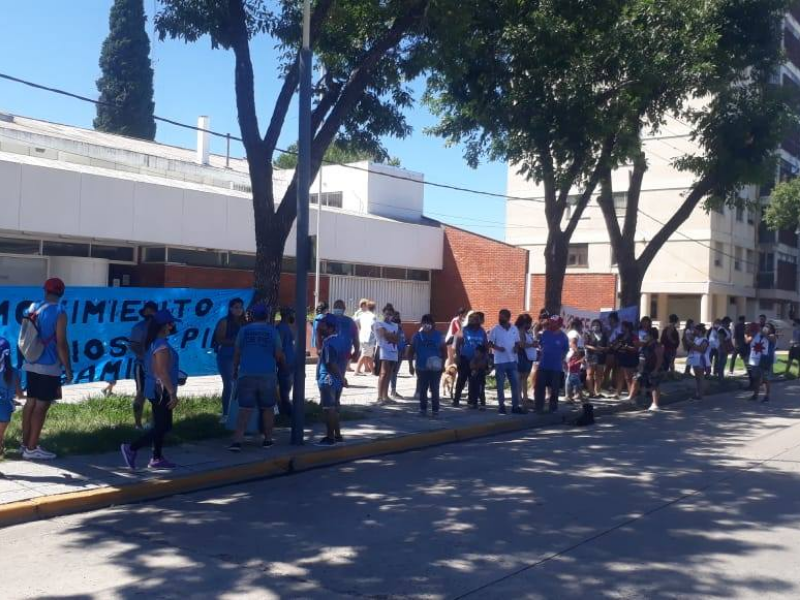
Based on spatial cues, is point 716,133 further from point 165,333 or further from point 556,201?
point 165,333

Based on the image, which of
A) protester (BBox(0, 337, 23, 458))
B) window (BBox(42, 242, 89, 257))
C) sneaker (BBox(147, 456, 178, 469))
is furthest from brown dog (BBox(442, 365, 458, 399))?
window (BBox(42, 242, 89, 257))

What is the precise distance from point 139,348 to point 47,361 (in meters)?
1.81

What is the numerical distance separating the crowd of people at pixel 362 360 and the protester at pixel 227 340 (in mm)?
16

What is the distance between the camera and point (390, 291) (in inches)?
1292

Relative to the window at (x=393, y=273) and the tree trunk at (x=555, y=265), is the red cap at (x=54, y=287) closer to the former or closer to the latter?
the tree trunk at (x=555, y=265)

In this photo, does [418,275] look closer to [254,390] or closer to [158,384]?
[254,390]

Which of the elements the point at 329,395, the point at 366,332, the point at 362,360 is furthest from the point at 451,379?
the point at 329,395

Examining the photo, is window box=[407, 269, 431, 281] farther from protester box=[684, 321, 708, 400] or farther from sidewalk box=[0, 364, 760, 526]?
sidewalk box=[0, 364, 760, 526]

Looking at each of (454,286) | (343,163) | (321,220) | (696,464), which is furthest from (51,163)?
(696,464)

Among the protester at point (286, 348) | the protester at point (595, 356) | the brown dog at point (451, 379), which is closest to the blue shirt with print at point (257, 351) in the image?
the protester at point (286, 348)

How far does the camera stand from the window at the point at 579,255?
4509 cm

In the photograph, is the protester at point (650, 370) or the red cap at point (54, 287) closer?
the red cap at point (54, 287)

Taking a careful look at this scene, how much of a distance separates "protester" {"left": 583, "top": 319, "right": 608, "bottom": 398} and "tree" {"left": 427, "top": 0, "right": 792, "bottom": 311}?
217cm

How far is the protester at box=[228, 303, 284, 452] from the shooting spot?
33.6ft
